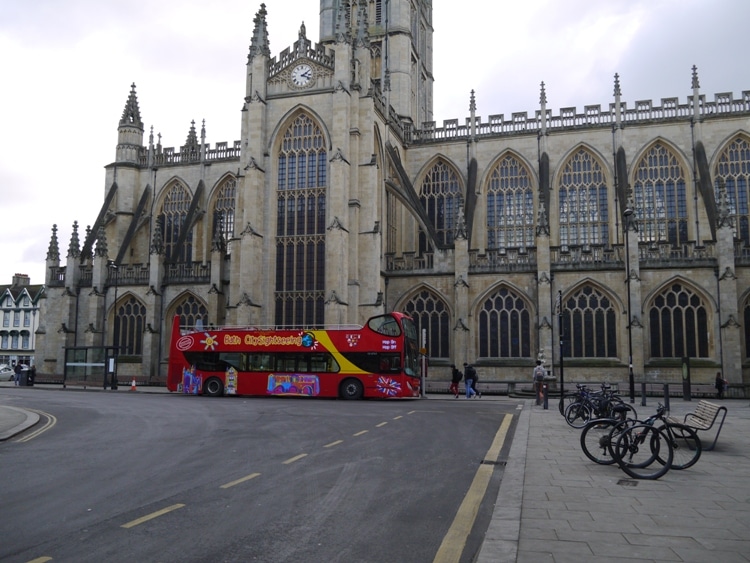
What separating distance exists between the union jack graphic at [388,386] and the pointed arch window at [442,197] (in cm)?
1617

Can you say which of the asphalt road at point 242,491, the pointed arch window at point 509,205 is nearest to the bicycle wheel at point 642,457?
the asphalt road at point 242,491

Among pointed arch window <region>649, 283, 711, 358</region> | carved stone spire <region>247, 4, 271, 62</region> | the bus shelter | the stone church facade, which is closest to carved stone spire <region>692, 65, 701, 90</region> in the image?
the stone church facade

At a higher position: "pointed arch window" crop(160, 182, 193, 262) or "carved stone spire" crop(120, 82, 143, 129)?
"carved stone spire" crop(120, 82, 143, 129)

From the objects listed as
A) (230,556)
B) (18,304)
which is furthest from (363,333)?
(18,304)

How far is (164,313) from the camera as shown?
Result: 41219mm

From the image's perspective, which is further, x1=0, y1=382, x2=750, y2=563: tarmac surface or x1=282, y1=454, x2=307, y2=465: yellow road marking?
x1=282, y1=454, x2=307, y2=465: yellow road marking

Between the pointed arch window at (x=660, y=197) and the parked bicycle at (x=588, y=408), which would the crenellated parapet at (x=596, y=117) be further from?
the parked bicycle at (x=588, y=408)

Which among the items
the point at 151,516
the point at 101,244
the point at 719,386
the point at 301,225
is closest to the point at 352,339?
the point at 301,225

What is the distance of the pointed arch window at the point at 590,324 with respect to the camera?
34.1 metres

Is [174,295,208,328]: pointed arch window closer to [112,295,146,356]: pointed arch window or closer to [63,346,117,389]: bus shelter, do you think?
[112,295,146,356]: pointed arch window

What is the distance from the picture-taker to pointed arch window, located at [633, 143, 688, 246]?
127 feet

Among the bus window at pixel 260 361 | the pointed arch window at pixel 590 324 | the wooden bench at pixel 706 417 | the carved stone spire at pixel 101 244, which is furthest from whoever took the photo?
the carved stone spire at pixel 101 244

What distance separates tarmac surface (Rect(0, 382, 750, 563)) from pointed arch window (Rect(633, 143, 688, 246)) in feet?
95.4

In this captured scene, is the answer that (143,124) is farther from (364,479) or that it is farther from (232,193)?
(364,479)
